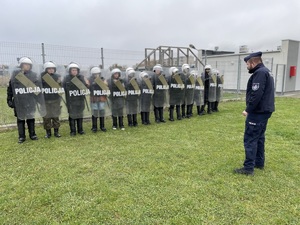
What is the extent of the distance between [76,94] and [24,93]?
1.10 metres

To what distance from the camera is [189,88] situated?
8.14 meters

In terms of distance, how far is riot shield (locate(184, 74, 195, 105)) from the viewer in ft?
26.5

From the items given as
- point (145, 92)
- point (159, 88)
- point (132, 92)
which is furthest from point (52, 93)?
point (159, 88)

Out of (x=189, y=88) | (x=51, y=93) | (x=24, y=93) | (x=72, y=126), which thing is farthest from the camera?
(x=189, y=88)

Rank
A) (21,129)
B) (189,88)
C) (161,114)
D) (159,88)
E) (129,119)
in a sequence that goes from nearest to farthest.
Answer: (21,129) < (129,119) < (159,88) < (161,114) < (189,88)

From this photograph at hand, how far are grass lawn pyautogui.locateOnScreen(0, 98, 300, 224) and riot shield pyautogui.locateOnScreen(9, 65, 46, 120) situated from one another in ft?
2.19

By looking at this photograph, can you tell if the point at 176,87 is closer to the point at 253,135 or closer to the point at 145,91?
the point at 145,91

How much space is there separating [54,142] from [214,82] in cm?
575

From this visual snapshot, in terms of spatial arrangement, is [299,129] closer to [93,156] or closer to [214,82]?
[214,82]

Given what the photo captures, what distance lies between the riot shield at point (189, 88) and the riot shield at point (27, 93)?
426 cm

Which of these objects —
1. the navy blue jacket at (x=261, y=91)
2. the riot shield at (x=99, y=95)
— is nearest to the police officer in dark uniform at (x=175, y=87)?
the riot shield at (x=99, y=95)

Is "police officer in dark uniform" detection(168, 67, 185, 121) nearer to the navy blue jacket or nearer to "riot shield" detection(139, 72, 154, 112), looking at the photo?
"riot shield" detection(139, 72, 154, 112)

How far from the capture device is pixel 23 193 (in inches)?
128

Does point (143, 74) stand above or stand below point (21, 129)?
above
